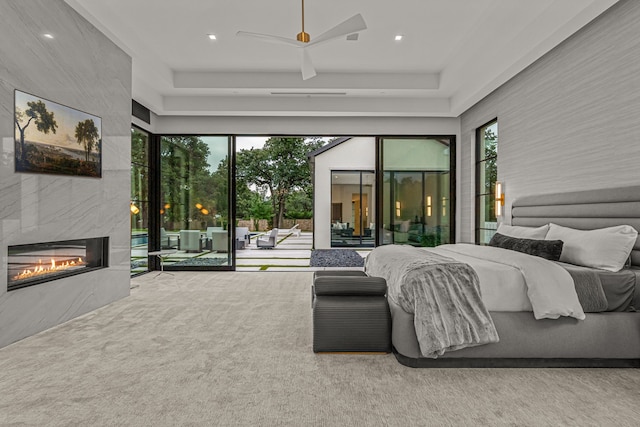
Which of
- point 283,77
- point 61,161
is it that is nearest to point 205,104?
point 283,77

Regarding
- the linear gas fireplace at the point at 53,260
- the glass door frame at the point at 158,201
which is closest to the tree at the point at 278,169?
the glass door frame at the point at 158,201

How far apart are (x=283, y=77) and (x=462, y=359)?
4799 millimetres

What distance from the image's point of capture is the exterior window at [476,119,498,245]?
5840 millimetres

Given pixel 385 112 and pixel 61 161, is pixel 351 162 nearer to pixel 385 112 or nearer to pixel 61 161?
pixel 385 112

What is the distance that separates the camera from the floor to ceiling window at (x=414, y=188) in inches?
285

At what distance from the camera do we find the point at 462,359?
2633mm

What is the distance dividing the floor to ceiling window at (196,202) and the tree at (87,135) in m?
2.89

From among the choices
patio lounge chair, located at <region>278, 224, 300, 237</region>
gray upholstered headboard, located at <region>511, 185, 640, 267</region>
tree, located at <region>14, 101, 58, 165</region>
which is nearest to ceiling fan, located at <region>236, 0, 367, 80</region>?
tree, located at <region>14, 101, 58, 165</region>

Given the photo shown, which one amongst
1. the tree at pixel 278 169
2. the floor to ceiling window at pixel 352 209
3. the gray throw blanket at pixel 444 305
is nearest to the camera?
the gray throw blanket at pixel 444 305

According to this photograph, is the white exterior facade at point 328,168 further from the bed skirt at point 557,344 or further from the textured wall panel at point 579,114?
the bed skirt at point 557,344

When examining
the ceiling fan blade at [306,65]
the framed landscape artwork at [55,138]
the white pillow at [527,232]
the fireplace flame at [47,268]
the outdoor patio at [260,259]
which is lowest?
the outdoor patio at [260,259]

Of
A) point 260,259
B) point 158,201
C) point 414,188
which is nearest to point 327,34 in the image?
point 414,188

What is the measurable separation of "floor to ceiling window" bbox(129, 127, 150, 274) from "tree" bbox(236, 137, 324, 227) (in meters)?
10.7

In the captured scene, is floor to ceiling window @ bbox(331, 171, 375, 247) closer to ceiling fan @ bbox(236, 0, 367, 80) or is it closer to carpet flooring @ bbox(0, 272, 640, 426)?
ceiling fan @ bbox(236, 0, 367, 80)
